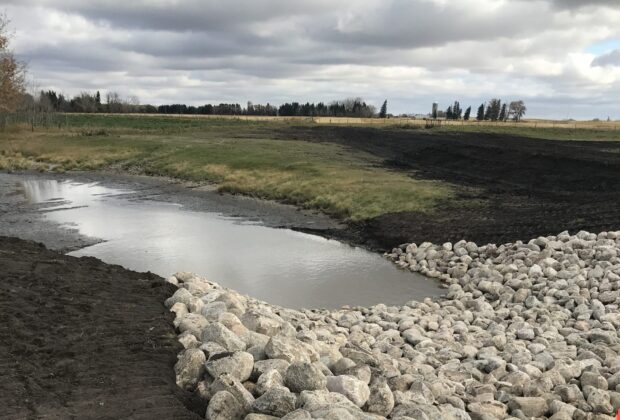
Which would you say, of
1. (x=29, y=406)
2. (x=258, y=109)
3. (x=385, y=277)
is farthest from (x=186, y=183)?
(x=258, y=109)

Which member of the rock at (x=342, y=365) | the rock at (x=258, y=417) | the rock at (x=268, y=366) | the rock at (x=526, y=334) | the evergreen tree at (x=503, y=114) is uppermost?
the evergreen tree at (x=503, y=114)

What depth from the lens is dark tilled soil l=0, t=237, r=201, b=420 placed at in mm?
6320

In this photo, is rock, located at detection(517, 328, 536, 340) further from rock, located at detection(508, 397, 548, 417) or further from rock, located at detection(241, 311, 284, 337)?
rock, located at detection(241, 311, 284, 337)

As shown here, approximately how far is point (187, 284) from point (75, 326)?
3491 mm

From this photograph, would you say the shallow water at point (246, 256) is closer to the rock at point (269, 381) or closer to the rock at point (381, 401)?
the rock at point (269, 381)

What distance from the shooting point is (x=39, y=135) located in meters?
68.6

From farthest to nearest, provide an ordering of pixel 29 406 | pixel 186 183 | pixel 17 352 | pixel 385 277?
pixel 186 183
pixel 385 277
pixel 17 352
pixel 29 406

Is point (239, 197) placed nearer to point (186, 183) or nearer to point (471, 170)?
point (186, 183)

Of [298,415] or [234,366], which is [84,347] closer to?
[234,366]

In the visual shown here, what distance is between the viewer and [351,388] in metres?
6.78

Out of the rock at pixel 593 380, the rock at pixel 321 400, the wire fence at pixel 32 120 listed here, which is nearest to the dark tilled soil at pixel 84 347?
the rock at pixel 321 400

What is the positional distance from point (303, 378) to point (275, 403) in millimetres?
630

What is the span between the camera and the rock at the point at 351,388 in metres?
6.70

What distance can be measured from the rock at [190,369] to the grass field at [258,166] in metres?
17.9
